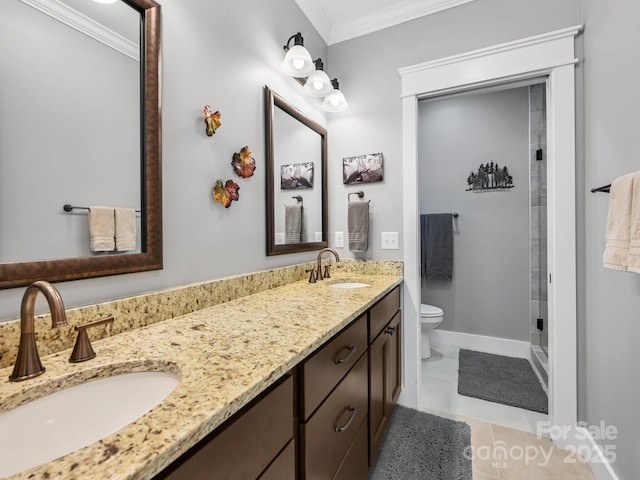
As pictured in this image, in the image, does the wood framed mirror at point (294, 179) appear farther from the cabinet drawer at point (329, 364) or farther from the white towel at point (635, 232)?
the white towel at point (635, 232)

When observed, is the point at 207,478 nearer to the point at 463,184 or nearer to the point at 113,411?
the point at 113,411

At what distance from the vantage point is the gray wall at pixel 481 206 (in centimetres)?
268

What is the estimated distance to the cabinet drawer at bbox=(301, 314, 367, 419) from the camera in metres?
0.80

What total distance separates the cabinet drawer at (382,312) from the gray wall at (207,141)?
0.61 m

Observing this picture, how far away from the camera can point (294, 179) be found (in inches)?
71.6

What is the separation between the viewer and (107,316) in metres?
0.86

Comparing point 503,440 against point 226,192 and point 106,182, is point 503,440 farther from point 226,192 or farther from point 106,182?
point 106,182

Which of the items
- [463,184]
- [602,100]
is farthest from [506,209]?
[602,100]

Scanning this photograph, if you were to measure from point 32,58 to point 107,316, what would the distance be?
2.27 ft

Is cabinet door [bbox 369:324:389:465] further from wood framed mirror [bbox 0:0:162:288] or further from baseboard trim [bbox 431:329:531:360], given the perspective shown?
baseboard trim [bbox 431:329:531:360]

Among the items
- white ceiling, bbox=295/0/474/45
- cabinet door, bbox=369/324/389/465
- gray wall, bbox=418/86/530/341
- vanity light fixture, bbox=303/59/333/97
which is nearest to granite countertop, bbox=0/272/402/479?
cabinet door, bbox=369/324/389/465

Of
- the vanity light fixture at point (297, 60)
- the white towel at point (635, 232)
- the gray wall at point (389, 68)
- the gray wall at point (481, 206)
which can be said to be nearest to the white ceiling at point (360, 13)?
the gray wall at point (389, 68)

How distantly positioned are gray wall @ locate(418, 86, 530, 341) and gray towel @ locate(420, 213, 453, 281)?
88 mm

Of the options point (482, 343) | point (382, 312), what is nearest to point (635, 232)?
point (382, 312)
